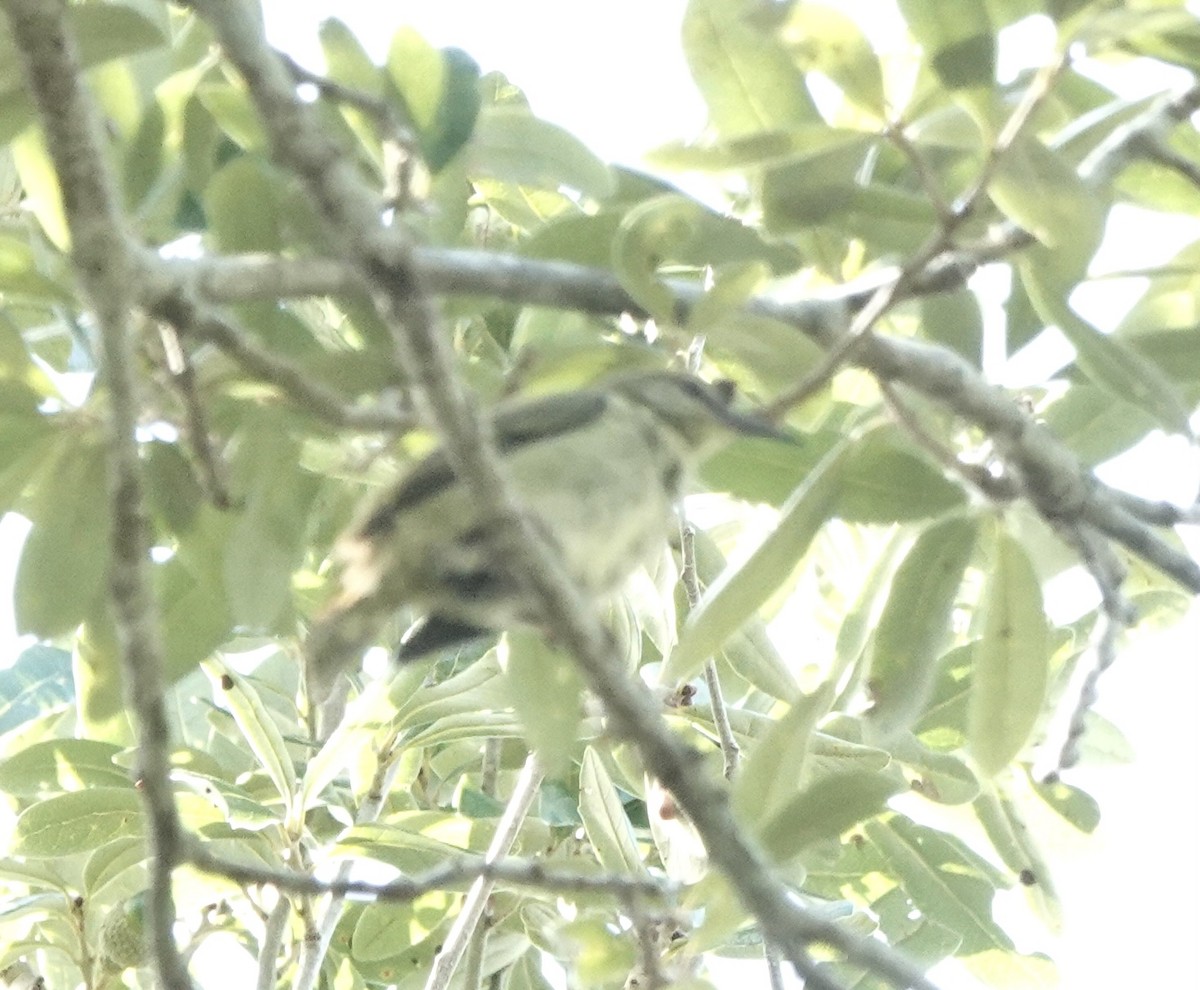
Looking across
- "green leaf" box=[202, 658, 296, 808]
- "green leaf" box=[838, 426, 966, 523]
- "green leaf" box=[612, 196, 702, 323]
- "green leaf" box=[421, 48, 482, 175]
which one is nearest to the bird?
"green leaf" box=[838, 426, 966, 523]

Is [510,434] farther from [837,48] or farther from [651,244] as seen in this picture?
[837,48]

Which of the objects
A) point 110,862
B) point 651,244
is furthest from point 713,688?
point 110,862

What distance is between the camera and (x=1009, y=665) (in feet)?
5.41

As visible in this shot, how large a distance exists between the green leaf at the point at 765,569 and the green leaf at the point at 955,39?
39cm

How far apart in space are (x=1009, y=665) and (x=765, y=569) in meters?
0.32

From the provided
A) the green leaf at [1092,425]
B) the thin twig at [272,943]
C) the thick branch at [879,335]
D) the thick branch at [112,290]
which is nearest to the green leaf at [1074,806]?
the green leaf at [1092,425]

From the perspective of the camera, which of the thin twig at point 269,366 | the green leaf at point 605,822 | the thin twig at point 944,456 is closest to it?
the thin twig at point 269,366

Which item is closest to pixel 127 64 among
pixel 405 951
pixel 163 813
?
pixel 163 813

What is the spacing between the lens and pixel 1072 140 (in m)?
1.47

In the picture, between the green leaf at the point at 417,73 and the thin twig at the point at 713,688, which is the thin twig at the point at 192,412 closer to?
the green leaf at the point at 417,73

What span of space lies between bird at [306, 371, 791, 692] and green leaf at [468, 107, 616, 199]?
21 centimetres

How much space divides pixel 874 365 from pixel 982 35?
321 mm

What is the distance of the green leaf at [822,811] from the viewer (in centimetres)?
145

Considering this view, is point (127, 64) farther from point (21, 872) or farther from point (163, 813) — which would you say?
point (21, 872)
